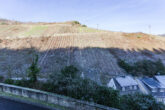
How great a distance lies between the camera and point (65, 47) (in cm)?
1523

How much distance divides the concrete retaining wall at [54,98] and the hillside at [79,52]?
323 cm

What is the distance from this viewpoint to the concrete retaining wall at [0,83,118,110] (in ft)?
16.7

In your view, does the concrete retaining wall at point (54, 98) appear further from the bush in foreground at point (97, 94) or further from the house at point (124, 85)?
the house at point (124, 85)

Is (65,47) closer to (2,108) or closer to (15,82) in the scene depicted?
(15,82)

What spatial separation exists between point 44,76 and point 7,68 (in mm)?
4534


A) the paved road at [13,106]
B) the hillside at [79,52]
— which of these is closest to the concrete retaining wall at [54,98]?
the paved road at [13,106]

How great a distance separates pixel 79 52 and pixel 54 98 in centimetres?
888

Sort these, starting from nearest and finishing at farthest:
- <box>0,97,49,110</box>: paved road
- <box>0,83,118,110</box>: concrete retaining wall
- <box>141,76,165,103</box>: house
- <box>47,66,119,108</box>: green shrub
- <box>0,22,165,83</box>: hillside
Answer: <box>0,97,49,110</box>: paved road
<box>0,83,118,110</box>: concrete retaining wall
<box>47,66,119,108</box>: green shrub
<box>141,76,165,103</box>: house
<box>0,22,165,83</box>: hillside

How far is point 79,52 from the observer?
550 inches

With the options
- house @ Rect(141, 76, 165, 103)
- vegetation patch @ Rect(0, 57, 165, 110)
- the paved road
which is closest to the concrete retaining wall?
vegetation patch @ Rect(0, 57, 165, 110)

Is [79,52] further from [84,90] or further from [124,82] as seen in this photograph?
[84,90]

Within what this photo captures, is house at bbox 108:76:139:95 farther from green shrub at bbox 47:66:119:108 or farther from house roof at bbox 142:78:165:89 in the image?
green shrub at bbox 47:66:119:108

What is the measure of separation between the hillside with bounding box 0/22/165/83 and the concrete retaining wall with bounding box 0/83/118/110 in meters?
3.23

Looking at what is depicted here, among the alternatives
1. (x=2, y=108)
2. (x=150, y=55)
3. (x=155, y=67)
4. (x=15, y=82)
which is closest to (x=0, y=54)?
(x=15, y=82)
